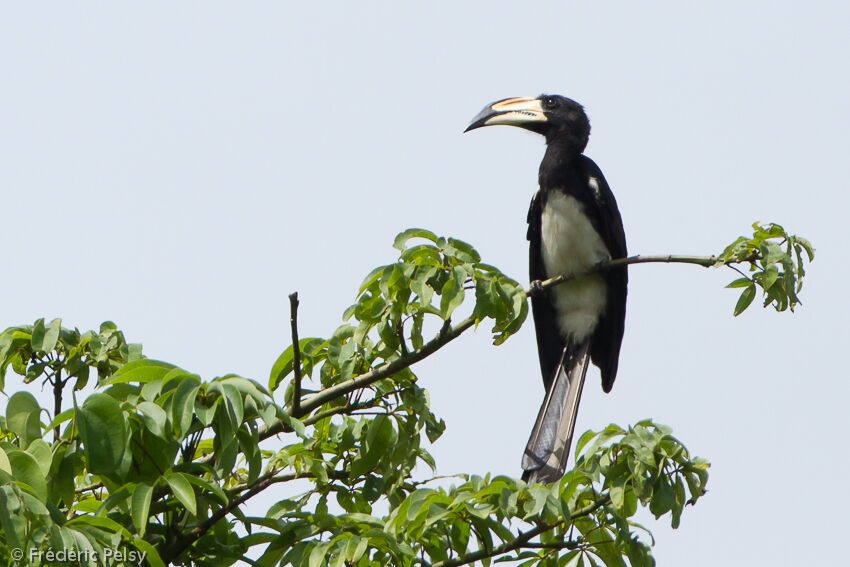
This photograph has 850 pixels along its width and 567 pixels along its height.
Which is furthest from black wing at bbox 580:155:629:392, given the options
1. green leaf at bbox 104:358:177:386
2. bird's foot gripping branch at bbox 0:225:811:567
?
green leaf at bbox 104:358:177:386

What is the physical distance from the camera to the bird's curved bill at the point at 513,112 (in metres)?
5.02

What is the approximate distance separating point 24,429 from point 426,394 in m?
1.09

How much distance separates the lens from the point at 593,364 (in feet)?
16.9

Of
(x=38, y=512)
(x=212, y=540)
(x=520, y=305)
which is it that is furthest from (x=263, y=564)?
(x=520, y=305)

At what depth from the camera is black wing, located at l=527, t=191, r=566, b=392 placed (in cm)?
497

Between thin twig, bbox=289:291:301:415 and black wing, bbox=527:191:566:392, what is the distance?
7.75 ft

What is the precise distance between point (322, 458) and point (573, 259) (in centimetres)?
210

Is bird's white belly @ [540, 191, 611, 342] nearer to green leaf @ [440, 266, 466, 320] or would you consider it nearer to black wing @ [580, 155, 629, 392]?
black wing @ [580, 155, 629, 392]

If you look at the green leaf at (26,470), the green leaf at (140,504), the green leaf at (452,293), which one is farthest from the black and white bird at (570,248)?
the green leaf at (26,470)

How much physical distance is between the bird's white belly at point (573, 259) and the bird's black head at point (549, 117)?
400 mm

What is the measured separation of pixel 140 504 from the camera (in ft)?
6.72

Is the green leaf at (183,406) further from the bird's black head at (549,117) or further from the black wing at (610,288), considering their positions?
the bird's black head at (549,117)

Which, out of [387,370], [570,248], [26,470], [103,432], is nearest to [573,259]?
[570,248]

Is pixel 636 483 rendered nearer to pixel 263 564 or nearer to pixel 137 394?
pixel 263 564
